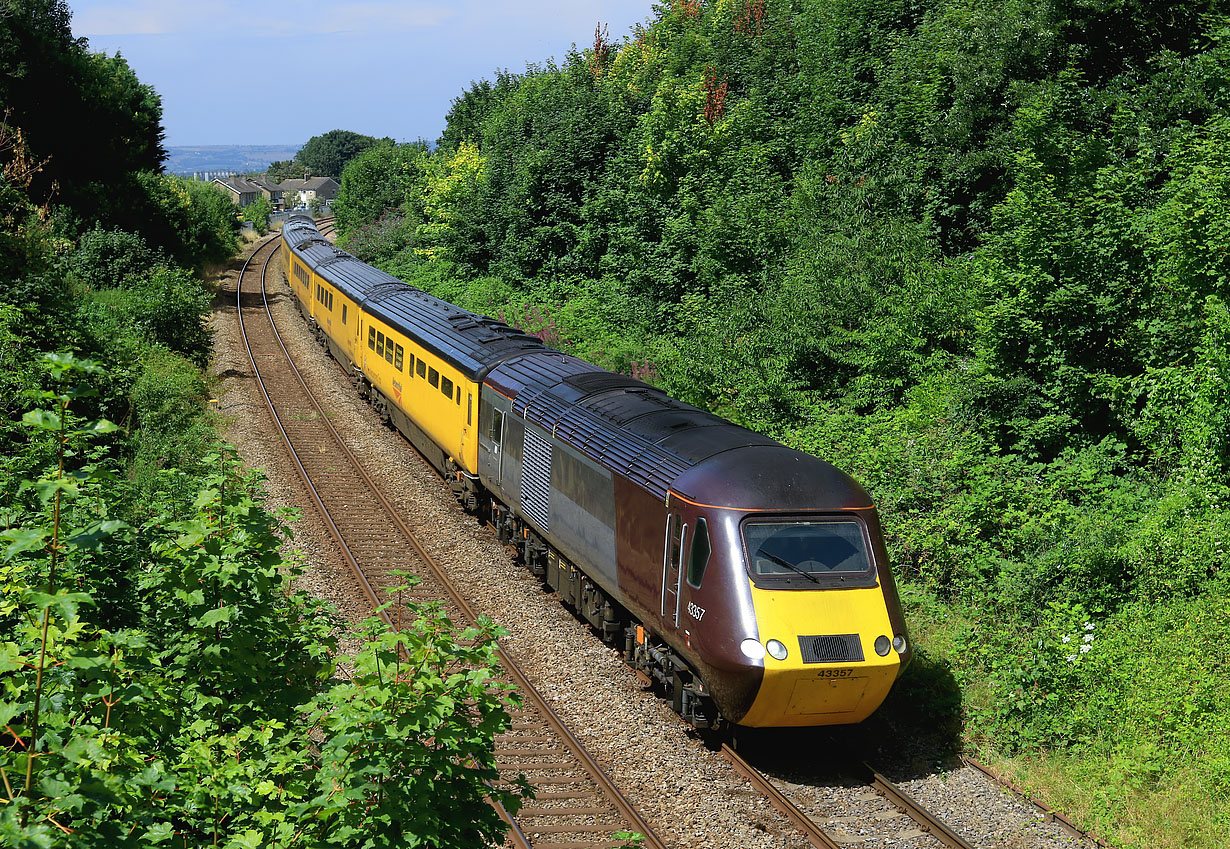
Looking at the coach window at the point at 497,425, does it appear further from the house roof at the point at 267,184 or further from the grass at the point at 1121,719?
the house roof at the point at 267,184

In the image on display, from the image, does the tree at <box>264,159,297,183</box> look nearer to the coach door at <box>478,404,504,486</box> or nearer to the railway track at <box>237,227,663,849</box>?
the railway track at <box>237,227,663,849</box>

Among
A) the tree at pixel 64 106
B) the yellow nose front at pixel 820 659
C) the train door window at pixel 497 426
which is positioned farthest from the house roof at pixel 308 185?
the yellow nose front at pixel 820 659

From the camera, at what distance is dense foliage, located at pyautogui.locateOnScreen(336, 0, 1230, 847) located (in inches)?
404

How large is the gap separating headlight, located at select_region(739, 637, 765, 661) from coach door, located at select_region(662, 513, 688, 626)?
3.77 feet

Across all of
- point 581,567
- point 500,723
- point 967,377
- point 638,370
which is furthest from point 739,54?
point 500,723

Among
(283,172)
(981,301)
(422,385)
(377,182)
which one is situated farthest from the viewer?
(283,172)

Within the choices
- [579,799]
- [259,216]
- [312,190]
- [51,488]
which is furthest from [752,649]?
[312,190]

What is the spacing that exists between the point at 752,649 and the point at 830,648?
761 mm

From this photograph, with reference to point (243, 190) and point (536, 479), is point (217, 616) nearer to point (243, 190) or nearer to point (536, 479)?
point (536, 479)

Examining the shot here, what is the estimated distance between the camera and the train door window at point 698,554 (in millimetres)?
9422

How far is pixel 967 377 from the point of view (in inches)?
608

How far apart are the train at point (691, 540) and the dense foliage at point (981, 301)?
2.45 m

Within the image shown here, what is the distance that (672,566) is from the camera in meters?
9.91

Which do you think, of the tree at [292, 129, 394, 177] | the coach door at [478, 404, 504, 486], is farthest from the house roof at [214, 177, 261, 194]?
the coach door at [478, 404, 504, 486]
